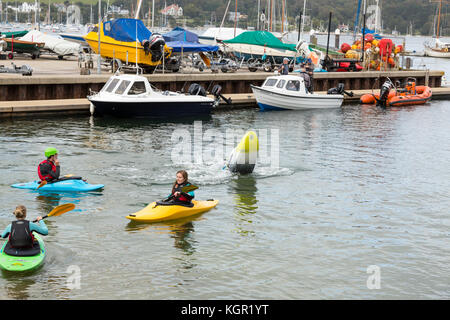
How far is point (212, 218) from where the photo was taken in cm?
1778

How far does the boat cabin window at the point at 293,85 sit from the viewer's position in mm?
39925

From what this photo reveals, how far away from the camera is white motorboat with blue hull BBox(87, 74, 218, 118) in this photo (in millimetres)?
32656

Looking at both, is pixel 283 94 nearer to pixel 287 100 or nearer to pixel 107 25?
pixel 287 100

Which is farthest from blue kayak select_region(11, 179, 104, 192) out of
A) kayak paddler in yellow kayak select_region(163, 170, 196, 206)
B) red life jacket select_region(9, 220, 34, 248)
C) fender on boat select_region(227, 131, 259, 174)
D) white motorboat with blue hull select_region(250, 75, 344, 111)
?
white motorboat with blue hull select_region(250, 75, 344, 111)

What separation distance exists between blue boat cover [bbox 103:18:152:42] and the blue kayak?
908 inches

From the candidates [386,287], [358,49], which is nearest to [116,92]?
[386,287]

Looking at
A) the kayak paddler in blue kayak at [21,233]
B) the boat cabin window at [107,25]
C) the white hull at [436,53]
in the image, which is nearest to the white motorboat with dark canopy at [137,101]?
the boat cabin window at [107,25]

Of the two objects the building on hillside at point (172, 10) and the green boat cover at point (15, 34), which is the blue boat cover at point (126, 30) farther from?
the building on hillside at point (172, 10)

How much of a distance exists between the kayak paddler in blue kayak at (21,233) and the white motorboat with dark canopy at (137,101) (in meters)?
19.6

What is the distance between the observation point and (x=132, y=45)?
41.1 metres

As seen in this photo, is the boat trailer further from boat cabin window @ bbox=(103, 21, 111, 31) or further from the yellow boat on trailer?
boat cabin window @ bbox=(103, 21, 111, 31)

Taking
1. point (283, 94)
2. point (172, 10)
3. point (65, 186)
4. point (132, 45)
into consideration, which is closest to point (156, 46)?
point (132, 45)

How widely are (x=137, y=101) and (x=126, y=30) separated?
400 inches
